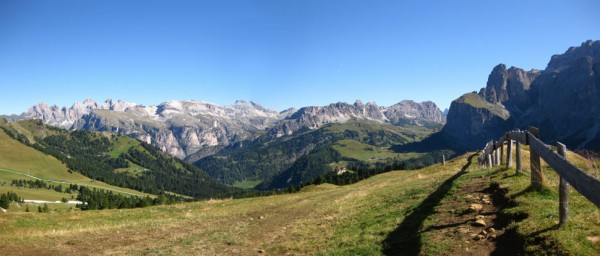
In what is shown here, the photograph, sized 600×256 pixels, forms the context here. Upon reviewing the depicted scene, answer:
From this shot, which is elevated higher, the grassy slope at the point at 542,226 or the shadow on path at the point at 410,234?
the grassy slope at the point at 542,226

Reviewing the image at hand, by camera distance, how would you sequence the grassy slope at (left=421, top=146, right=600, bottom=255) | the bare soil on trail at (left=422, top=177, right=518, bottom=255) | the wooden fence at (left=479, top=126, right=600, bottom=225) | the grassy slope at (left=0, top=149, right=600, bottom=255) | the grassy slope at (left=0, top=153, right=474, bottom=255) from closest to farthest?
the wooden fence at (left=479, top=126, right=600, bottom=225), the grassy slope at (left=421, top=146, right=600, bottom=255), the bare soil on trail at (left=422, top=177, right=518, bottom=255), the grassy slope at (left=0, top=149, right=600, bottom=255), the grassy slope at (left=0, top=153, right=474, bottom=255)

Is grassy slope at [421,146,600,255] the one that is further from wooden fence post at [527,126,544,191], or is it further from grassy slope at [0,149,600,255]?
wooden fence post at [527,126,544,191]

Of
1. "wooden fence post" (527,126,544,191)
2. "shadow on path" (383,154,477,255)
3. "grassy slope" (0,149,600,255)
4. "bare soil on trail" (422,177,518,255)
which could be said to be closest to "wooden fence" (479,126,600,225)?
"wooden fence post" (527,126,544,191)

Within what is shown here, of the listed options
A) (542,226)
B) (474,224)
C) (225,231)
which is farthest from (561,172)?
(225,231)

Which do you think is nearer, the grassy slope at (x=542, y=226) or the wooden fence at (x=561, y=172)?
the wooden fence at (x=561, y=172)

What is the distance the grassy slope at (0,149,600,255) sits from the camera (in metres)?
12.9

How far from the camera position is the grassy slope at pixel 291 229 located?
1287 centimetres

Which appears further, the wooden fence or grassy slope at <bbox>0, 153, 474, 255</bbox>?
grassy slope at <bbox>0, 153, 474, 255</bbox>

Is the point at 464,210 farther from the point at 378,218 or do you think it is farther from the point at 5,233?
the point at 5,233

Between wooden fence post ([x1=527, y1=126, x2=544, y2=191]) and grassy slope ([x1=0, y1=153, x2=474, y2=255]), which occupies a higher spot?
wooden fence post ([x1=527, y1=126, x2=544, y2=191])

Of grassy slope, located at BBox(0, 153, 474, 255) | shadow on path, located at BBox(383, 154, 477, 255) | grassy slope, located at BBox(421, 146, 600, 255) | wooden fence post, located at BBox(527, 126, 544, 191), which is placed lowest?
grassy slope, located at BBox(0, 153, 474, 255)

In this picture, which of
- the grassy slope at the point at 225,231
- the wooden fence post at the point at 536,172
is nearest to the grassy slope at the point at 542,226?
the wooden fence post at the point at 536,172

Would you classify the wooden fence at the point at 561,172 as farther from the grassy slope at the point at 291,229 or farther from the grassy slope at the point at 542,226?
the grassy slope at the point at 291,229

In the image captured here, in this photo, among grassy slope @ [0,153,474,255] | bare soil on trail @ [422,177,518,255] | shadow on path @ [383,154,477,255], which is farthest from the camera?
A: grassy slope @ [0,153,474,255]
